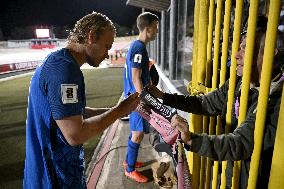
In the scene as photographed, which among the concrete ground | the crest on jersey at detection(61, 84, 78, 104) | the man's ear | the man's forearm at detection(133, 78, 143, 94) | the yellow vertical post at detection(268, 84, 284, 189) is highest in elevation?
the man's ear

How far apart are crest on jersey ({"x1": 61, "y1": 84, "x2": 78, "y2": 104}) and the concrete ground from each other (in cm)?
224

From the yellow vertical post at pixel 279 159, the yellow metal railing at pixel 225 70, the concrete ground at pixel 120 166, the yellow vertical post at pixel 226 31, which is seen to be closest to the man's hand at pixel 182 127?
the yellow metal railing at pixel 225 70

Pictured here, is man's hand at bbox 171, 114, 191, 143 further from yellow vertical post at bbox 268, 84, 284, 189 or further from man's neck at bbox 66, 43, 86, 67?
man's neck at bbox 66, 43, 86, 67

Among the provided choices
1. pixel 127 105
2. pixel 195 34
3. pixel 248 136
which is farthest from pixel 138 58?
pixel 248 136

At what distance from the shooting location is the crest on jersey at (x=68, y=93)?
157 centimetres

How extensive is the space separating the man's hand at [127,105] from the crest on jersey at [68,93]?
390 millimetres

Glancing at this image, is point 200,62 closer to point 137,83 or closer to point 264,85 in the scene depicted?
point 264,85

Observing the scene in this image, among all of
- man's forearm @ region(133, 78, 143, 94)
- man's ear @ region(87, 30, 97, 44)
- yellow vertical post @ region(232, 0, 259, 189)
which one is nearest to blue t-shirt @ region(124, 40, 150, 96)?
man's forearm @ region(133, 78, 143, 94)

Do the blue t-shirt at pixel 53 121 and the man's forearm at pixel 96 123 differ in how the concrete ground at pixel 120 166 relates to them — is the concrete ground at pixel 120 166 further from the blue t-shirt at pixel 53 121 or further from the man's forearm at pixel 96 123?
the man's forearm at pixel 96 123

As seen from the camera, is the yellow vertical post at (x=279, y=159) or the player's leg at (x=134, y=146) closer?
the yellow vertical post at (x=279, y=159)

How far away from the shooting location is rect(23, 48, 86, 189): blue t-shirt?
5.19ft

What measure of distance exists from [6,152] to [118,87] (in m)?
6.62

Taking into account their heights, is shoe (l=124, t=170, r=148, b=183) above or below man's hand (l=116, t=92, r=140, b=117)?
below

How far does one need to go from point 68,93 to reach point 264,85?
1126 mm
